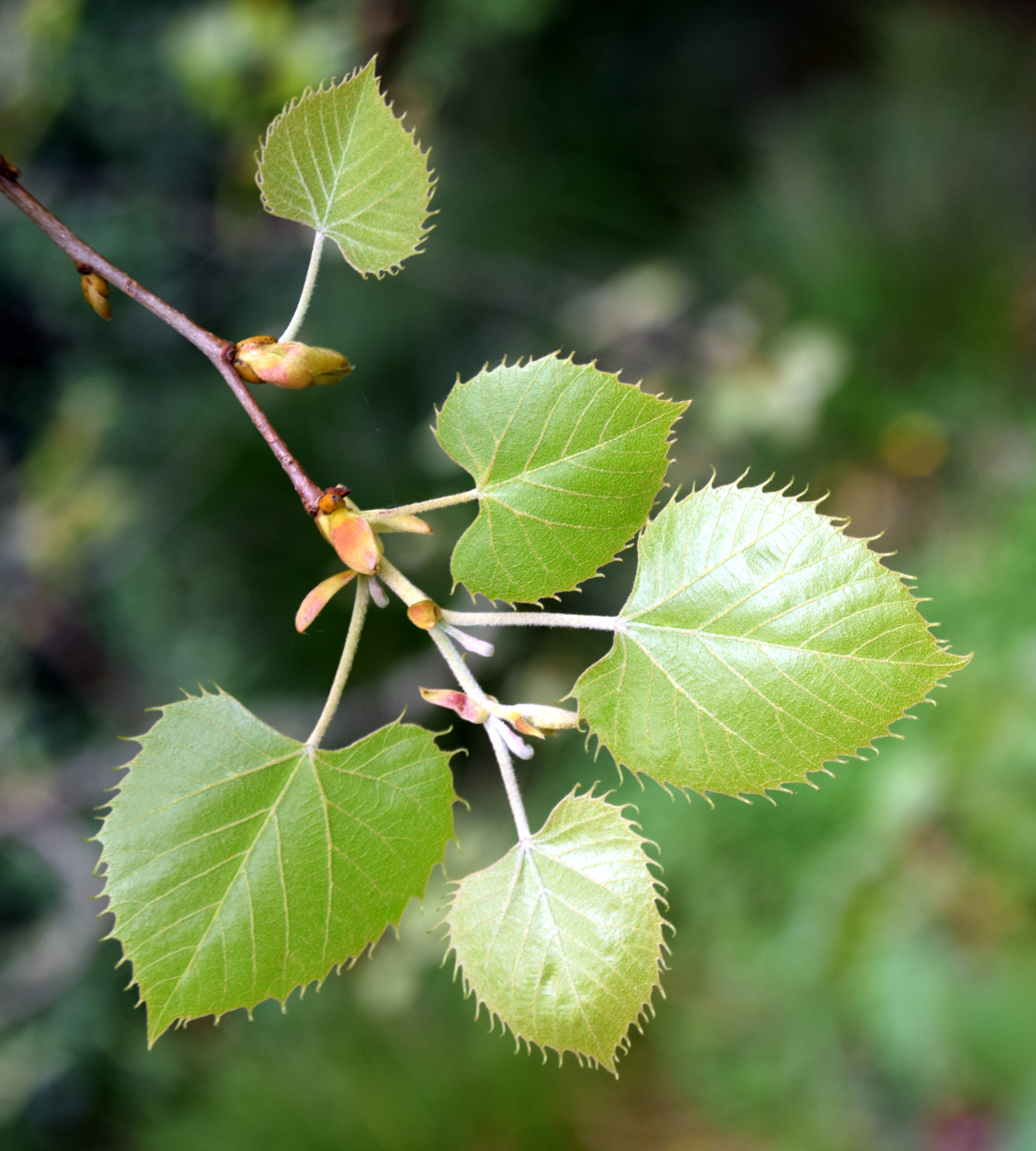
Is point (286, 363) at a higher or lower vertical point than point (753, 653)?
higher

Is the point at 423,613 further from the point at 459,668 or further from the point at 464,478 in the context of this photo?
the point at 464,478

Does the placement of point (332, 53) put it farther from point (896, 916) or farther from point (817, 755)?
point (896, 916)

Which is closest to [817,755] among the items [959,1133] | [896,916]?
[896,916]

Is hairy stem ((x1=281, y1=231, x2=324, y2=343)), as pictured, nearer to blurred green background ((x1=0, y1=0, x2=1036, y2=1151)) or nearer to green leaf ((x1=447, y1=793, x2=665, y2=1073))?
green leaf ((x1=447, y1=793, x2=665, y2=1073))

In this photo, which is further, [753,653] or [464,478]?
[464,478]

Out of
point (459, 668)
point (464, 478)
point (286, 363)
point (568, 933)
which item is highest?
point (286, 363)

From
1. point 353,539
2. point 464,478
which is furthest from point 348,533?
point 464,478
